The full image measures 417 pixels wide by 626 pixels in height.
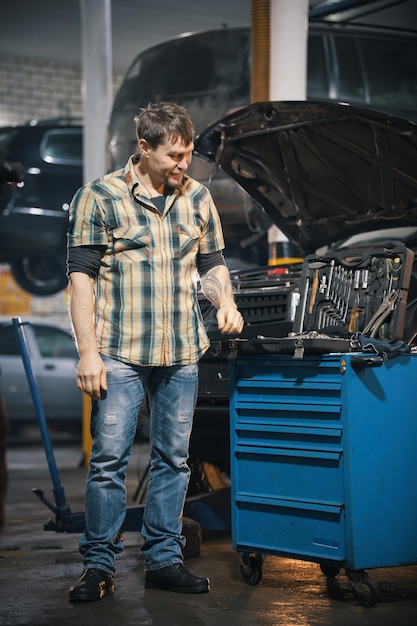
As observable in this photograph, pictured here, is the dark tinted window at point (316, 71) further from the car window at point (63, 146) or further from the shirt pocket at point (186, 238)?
the shirt pocket at point (186, 238)

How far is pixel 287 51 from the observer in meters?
5.96

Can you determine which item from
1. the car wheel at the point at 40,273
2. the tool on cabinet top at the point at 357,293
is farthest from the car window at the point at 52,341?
the tool on cabinet top at the point at 357,293

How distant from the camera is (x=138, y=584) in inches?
139

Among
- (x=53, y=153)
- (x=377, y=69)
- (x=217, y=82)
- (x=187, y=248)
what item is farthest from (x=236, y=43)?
(x=187, y=248)

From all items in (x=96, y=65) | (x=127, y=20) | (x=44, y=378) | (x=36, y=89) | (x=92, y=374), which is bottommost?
(x=44, y=378)

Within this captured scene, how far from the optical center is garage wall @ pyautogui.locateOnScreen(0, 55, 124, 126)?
14320 millimetres

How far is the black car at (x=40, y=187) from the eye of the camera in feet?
31.8

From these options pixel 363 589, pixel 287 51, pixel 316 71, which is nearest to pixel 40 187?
pixel 316 71

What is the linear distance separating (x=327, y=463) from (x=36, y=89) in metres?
12.2

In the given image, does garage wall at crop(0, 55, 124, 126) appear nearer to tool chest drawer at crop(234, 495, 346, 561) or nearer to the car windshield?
the car windshield

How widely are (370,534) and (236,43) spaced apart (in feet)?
17.2

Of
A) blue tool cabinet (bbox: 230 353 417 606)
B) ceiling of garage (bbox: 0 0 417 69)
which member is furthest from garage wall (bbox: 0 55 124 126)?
blue tool cabinet (bbox: 230 353 417 606)

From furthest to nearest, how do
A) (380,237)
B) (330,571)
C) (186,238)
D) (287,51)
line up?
(287,51)
(380,237)
(330,571)
(186,238)

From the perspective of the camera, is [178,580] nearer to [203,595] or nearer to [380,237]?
[203,595]
